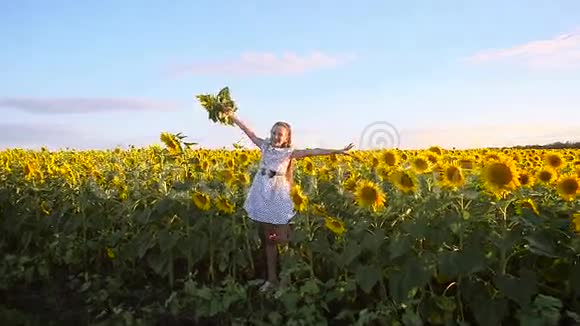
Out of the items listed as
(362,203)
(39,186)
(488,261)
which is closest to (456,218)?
(488,261)

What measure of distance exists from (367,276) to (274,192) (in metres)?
1.79

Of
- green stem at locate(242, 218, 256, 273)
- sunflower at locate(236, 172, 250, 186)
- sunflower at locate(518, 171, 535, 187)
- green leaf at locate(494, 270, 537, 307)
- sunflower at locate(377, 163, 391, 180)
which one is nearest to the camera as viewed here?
green leaf at locate(494, 270, 537, 307)

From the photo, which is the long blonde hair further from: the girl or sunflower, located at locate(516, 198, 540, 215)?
sunflower, located at locate(516, 198, 540, 215)

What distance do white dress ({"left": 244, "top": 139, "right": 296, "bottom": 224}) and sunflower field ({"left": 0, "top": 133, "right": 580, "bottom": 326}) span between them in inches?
7.3

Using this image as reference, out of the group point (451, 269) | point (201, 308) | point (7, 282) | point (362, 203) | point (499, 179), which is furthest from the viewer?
point (7, 282)

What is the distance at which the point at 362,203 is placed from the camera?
4.88 meters

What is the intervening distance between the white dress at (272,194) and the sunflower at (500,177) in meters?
1.98

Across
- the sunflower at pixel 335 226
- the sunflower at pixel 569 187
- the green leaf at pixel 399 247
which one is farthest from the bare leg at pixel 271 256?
the sunflower at pixel 569 187

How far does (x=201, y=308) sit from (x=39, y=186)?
389 centimetres

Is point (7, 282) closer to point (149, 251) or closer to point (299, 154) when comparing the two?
point (149, 251)

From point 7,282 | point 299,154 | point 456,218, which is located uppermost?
point 299,154

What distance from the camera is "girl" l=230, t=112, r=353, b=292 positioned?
6.10 metres

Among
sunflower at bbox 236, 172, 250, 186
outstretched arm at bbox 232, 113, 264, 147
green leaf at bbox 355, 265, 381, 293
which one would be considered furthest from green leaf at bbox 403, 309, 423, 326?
outstretched arm at bbox 232, 113, 264, 147

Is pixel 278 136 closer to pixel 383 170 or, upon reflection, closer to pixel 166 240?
pixel 383 170
